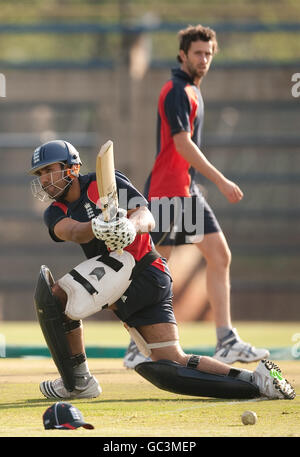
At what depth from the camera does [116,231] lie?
501 centimetres

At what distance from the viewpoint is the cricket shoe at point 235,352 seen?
657 centimetres

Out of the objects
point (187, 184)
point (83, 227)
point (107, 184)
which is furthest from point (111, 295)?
point (187, 184)

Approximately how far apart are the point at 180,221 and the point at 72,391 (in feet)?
5.81

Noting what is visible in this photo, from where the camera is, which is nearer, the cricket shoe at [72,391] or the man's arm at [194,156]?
the cricket shoe at [72,391]

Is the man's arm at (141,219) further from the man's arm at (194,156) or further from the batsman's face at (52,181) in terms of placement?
the man's arm at (194,156)

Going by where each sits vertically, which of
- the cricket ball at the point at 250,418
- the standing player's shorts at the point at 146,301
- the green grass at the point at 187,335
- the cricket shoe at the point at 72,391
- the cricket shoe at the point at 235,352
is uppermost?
the standing player's shorts at the point at 146,301

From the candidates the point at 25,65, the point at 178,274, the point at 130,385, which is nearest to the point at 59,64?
the point at 25,65

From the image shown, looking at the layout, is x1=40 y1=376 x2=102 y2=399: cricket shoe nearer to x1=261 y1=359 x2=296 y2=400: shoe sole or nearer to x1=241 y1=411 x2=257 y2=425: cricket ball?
x1=261 y1=359 x2=296 y2=400: shoe sole

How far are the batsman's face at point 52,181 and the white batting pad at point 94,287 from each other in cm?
41

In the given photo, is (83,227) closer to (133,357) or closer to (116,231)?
(116,231)

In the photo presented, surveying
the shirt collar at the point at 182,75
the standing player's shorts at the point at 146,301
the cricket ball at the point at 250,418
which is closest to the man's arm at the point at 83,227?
the standing player's shorts at the point at 146,301

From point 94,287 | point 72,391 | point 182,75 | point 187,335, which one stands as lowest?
point 187,335
